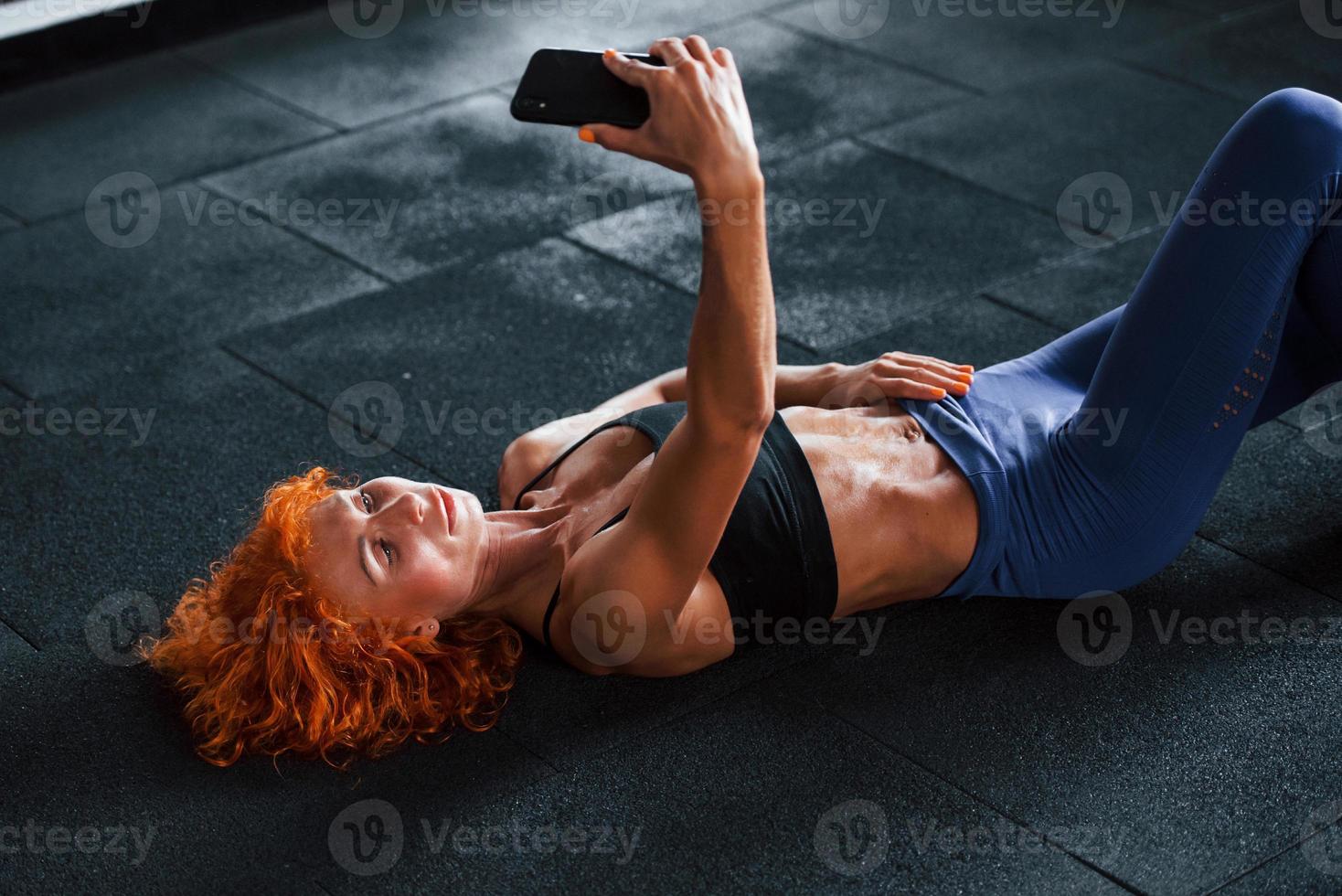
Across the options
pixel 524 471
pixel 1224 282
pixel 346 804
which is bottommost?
pixel 346 804

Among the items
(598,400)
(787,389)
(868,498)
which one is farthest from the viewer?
(598,400)

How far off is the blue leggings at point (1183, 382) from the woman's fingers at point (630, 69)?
2.99 feet

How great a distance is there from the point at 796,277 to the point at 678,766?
1.73 metres

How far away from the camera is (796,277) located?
366 centimetres

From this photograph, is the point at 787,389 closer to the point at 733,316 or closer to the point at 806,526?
the point at 806,526

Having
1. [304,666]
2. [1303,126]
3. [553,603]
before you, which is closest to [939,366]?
[1303,126]

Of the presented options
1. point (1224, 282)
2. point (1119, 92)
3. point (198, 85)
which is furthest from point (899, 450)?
point (198, 85)

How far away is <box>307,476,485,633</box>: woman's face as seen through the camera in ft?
6.98

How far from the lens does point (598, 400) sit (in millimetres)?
3186

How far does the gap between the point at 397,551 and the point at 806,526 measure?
0.62m

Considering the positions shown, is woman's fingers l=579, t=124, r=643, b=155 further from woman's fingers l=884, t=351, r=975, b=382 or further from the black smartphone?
woman's fingers l=884, t=351, r=975, b=382

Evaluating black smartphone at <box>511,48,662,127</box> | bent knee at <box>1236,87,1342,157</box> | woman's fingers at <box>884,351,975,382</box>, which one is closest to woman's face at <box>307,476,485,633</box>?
black smartphone at <box>511,48,662,127</box>

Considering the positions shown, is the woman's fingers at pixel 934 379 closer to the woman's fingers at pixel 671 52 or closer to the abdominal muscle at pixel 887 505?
the abdominal muscle at pixel 887 505

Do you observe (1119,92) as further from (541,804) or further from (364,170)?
(541,804)
